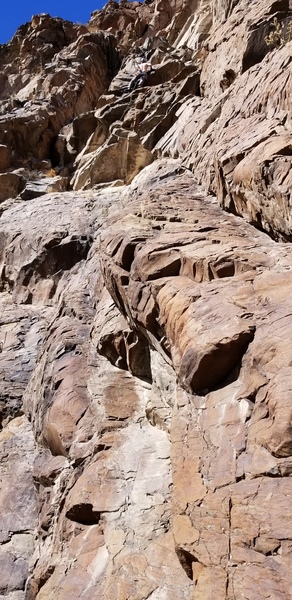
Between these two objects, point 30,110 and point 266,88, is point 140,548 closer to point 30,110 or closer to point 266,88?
point 266,88

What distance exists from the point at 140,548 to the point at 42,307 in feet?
34.7

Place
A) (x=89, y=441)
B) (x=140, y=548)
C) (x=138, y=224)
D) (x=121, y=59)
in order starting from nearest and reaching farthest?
(x=140, y=548) → (x=89, y=441) → (x=138, y=224) → (x=121, y=59)

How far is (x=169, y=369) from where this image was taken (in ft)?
24.7

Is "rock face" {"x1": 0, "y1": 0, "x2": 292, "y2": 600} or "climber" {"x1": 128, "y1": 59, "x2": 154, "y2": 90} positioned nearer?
"rock face" {"x1": 0, "y1": 0, "x2": 292, "y2": 600}

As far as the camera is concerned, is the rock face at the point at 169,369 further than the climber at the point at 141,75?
No

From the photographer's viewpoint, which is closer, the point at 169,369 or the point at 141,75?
the point at 169,369

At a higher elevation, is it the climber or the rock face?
the climber

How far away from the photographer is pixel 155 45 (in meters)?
32.4

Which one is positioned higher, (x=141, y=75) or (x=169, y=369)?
(x=141, y=75)

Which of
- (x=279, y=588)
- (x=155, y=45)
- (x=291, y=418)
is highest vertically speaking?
(x=155, y=45)

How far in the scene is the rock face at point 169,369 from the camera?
457cm

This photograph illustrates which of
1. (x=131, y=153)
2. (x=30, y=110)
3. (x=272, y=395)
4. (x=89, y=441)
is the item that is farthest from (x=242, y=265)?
(x=30, y=110)

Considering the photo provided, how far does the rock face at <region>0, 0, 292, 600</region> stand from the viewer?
4.57 meters

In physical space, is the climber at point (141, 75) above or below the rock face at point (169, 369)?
above
